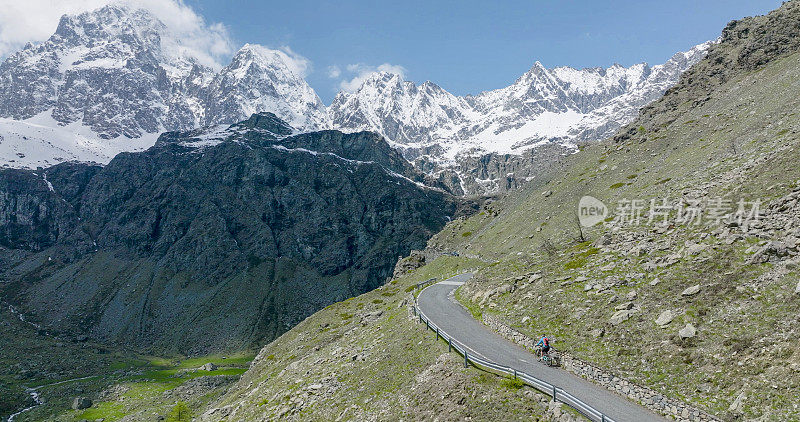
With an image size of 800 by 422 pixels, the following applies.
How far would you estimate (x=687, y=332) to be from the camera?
23.6 meters

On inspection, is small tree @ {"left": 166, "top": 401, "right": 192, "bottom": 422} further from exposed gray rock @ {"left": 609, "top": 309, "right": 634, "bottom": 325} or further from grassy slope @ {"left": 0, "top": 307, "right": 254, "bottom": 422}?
exposed gray rock @ {"left": 609, "top": 309, "right": 634, "bottom": 325}

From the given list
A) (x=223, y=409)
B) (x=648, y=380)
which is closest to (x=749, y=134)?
(x=648, y=380)

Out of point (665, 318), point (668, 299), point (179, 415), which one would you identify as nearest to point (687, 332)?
point (665, 318)

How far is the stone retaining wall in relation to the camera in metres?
19.7

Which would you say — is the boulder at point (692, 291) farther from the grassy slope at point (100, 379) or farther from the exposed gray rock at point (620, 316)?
the grassy slope at point (100, 379)

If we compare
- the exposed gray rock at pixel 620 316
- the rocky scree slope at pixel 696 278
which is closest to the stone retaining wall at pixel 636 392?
the rocky scree slope at pixel 696 278

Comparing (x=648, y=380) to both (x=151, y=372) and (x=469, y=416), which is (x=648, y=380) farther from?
(x=151, y=372)

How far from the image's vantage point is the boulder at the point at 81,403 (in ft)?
407

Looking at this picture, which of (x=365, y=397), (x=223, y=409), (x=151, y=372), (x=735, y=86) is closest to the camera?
(x=365, y=397)

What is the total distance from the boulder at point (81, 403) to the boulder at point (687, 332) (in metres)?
162

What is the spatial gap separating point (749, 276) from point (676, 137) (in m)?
64.2

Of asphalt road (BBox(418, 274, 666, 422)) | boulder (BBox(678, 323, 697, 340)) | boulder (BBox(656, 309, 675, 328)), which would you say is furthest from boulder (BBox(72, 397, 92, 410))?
boulder (BBox(678, 323, 697, 340))

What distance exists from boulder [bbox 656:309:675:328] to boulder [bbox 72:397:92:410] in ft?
528

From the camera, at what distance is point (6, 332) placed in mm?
196375
